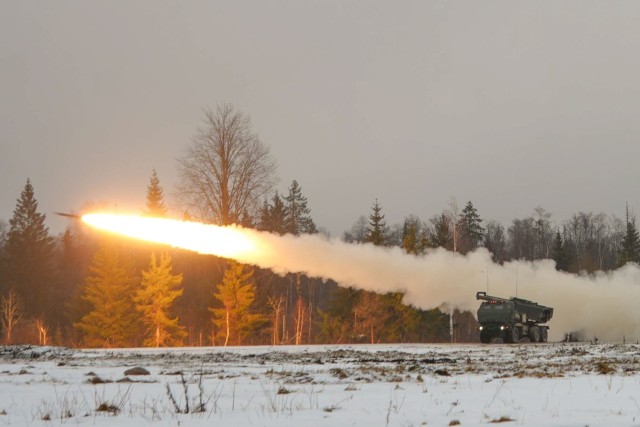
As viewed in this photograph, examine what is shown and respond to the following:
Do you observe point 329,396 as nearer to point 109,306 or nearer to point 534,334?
point 534,334

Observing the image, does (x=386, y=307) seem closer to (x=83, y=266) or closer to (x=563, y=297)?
(x=563, y=297)

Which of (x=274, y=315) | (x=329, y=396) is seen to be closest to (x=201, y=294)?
(x=274, y=315)

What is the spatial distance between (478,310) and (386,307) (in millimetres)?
16334

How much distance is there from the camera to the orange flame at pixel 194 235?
33.3 m

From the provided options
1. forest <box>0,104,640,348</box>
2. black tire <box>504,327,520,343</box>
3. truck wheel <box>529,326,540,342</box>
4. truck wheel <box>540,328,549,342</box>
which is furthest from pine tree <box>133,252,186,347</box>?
truck wheel <box>540,328,549,342</box>

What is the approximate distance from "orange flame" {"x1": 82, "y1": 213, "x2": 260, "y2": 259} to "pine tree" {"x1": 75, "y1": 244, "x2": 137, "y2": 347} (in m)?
21.4

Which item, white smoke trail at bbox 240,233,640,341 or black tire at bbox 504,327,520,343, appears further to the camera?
black tire at bbox 504,327,520,343

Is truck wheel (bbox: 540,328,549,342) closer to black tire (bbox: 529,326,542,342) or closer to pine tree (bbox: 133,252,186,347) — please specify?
black tire (bbox: 529,326,542,342)

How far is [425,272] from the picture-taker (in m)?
41.1

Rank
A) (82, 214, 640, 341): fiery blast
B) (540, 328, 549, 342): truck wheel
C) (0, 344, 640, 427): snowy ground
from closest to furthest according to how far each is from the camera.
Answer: (0, 344, 640, 427): snowy ground < (82, 214, 640, 341): fiery blast < (540, 328, 549, 342): truck wheel

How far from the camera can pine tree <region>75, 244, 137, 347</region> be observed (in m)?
53.2

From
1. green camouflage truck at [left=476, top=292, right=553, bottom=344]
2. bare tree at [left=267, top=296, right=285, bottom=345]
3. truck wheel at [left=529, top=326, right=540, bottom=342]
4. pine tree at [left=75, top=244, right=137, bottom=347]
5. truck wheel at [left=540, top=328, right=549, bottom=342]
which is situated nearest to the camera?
green camouflage truck at [left=476, top=292, right=553, bottom=344]

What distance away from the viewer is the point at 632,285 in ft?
151

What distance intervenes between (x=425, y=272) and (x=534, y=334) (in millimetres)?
8621
